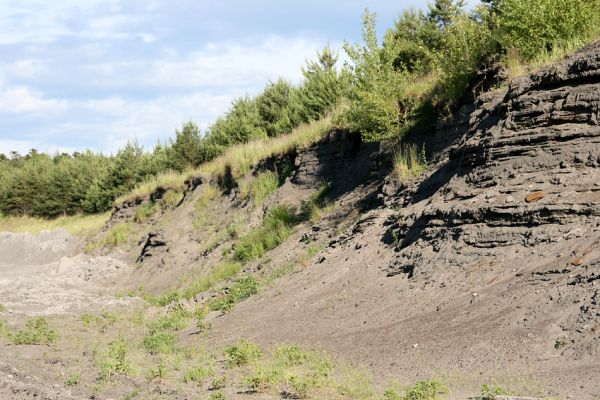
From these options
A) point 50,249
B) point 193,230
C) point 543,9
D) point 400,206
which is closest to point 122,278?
point 193,230

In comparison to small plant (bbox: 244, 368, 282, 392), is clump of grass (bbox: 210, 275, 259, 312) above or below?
below

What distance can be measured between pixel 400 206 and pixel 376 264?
6.80ft

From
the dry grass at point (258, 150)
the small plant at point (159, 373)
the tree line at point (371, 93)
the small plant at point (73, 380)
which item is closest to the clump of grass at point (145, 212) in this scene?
the dry grass at point (258, 150)

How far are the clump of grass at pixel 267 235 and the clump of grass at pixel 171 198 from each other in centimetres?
1001

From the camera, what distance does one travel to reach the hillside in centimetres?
854

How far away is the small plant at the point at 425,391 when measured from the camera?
7391 mm

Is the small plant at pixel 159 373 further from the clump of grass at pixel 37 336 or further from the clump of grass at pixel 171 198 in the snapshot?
the clump of grass at pixel 171 198

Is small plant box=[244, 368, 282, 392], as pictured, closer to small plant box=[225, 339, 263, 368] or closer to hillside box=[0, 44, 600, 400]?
hillside box=[0, 44, 600, 400]

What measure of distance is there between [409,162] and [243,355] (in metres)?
7.44

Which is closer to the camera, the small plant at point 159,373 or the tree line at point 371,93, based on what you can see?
the small plant at point 159,373

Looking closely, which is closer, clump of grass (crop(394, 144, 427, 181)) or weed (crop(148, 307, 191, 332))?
weed (crop(148, 307, 191, 332))

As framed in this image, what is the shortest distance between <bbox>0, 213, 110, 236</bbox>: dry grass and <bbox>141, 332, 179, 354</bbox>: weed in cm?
2496

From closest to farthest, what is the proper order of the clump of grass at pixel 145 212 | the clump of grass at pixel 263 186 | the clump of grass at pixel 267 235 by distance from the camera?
the clump of grass at pixel 267 235, the clump of grass at pixel 263 186, the clump of grass at pixel 145 212

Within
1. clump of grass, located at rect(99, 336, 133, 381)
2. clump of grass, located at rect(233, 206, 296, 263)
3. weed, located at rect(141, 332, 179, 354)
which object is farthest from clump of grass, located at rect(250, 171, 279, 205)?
clump of grass, located at rect(99, 336, 133, 381)
